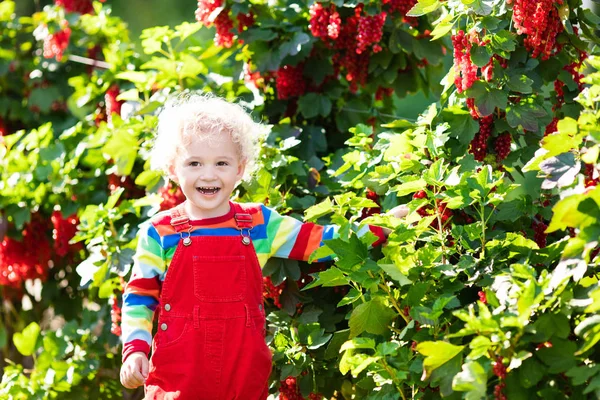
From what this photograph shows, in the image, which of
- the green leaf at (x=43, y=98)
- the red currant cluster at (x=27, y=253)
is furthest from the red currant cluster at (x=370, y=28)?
the green leaf at (x=43, y=98)

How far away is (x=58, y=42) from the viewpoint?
4172mm

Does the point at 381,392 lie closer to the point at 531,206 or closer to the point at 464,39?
the point at 531,206

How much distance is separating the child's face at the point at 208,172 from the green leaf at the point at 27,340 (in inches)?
53.5

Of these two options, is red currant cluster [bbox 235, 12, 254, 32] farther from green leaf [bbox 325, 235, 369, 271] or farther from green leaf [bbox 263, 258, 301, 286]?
green leaf [bbox 325, 235, 369, 271]

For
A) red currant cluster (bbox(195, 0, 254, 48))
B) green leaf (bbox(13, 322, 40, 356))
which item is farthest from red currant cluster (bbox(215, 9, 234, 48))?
green leaf (bbox(13, 322, 40, 356))

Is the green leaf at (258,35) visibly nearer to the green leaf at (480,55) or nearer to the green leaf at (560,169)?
the green leaf at (480,55)

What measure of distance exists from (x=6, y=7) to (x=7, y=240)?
1.53m

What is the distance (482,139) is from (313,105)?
897 millimetres

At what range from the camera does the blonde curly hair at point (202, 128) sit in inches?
87.7

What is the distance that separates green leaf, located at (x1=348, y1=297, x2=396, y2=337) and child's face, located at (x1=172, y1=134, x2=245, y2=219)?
1.47ft

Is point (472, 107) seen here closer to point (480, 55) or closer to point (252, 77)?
point (480, 55)

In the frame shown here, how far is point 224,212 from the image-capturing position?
2.26m

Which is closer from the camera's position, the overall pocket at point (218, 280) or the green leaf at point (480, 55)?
the overall pocket at point (218, 280)

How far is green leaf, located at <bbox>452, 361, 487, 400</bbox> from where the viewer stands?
1693 millimetres
